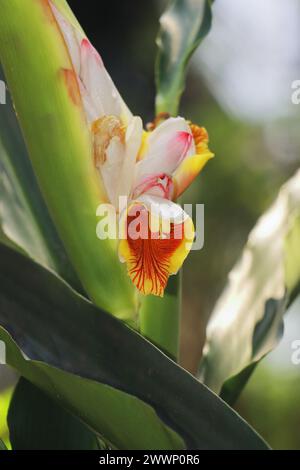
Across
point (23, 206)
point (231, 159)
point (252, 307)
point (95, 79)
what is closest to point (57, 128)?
point (95, 79)

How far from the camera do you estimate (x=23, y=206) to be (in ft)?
2.21

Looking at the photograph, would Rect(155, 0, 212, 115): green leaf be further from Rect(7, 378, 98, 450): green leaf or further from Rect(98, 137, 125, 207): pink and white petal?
Rect(7, 378, 98, 450): green leaf

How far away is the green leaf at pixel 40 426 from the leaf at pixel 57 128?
0.39 ft

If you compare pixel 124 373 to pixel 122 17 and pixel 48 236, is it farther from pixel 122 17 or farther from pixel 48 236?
pixel 122 17

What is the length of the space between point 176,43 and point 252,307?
251 mm

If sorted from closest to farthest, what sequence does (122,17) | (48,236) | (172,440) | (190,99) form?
(172,440), (48,236), (122,17), (190,99)

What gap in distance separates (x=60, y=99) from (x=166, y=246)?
0.12 m

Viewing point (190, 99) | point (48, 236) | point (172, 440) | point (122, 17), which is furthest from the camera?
point (190, 99)

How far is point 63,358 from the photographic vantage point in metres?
0.50

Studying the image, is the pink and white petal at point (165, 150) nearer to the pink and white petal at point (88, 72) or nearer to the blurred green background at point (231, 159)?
the pink and white petal at point (88, 72)

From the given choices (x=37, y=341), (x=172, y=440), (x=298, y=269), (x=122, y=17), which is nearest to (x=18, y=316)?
(x=37, y=341)

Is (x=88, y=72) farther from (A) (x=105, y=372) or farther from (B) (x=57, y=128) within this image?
(A) (x=105, y=372)

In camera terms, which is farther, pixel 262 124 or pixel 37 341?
pixel 262 124

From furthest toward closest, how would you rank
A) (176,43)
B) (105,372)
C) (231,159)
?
(231,159), (176,43), (105,372)
